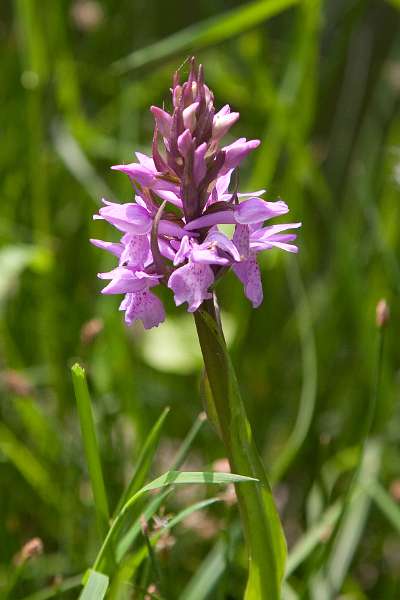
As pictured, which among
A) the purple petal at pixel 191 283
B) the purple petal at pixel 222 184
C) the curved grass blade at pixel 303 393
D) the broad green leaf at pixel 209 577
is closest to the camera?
the purple petal at pixel 191 283

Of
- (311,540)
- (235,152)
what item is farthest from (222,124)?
(311,540)

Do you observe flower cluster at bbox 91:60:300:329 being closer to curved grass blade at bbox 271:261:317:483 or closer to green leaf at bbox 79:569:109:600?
green leaf at bbox 79:569:109:600

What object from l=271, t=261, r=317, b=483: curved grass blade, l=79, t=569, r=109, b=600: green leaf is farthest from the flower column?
l=271, t=261, r=317, b=483: curved grass blade

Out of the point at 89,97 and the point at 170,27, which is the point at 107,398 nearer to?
the point at 89,97

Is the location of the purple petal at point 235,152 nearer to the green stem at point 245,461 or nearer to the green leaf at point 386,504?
the green stem at point 245,461

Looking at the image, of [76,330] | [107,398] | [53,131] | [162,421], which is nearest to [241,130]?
[53,131]

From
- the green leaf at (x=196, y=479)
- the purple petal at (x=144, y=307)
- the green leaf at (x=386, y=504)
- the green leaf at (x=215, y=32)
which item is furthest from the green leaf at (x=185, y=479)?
the green leaf at (x=215, y=32)

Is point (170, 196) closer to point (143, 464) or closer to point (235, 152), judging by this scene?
point (235, 152)
